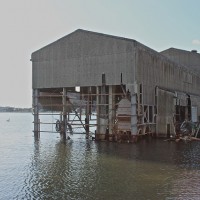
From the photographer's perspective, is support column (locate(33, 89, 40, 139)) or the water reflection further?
support column (locate(33, 89, 40, 139))

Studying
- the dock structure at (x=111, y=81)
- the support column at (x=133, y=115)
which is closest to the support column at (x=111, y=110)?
the dock structure at (x=111, y=81)

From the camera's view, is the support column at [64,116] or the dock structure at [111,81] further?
the support column at [64,116]

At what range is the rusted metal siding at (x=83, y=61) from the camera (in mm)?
34500

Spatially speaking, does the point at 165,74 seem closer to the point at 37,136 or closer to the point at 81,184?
the point at 37,136

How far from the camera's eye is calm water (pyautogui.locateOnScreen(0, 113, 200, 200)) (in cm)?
1452

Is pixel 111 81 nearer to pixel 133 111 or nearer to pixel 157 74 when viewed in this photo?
pixel 133 111

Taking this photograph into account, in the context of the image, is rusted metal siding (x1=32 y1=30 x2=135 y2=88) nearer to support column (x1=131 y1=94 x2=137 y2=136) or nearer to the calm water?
support column (x1=131 y1=94 x2=137 y2=136)

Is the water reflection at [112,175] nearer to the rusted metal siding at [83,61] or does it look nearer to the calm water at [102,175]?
the calm water at [102,175]

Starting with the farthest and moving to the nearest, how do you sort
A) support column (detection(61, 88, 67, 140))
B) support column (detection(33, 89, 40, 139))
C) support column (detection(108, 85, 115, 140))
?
support column (detection(33, 89, 40, 139))
support column (detection(61, 88, 67, 140))
support column (detection(108, 85, 115, 140))

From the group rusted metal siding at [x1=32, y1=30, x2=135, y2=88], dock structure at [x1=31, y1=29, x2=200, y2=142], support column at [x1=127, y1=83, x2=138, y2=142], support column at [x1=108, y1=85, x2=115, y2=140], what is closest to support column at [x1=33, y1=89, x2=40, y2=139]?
dock structure at [x1=31, y1=29, x2=200, y2=142]

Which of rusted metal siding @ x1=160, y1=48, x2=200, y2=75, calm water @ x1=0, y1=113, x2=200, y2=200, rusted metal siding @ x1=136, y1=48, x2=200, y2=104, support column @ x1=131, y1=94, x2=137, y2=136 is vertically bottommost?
calm water @ x1=0, y1=113, x2=200, y2=200

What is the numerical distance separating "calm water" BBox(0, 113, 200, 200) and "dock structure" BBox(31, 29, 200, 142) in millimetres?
8214

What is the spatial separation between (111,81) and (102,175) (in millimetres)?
18025

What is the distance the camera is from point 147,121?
124 ft
